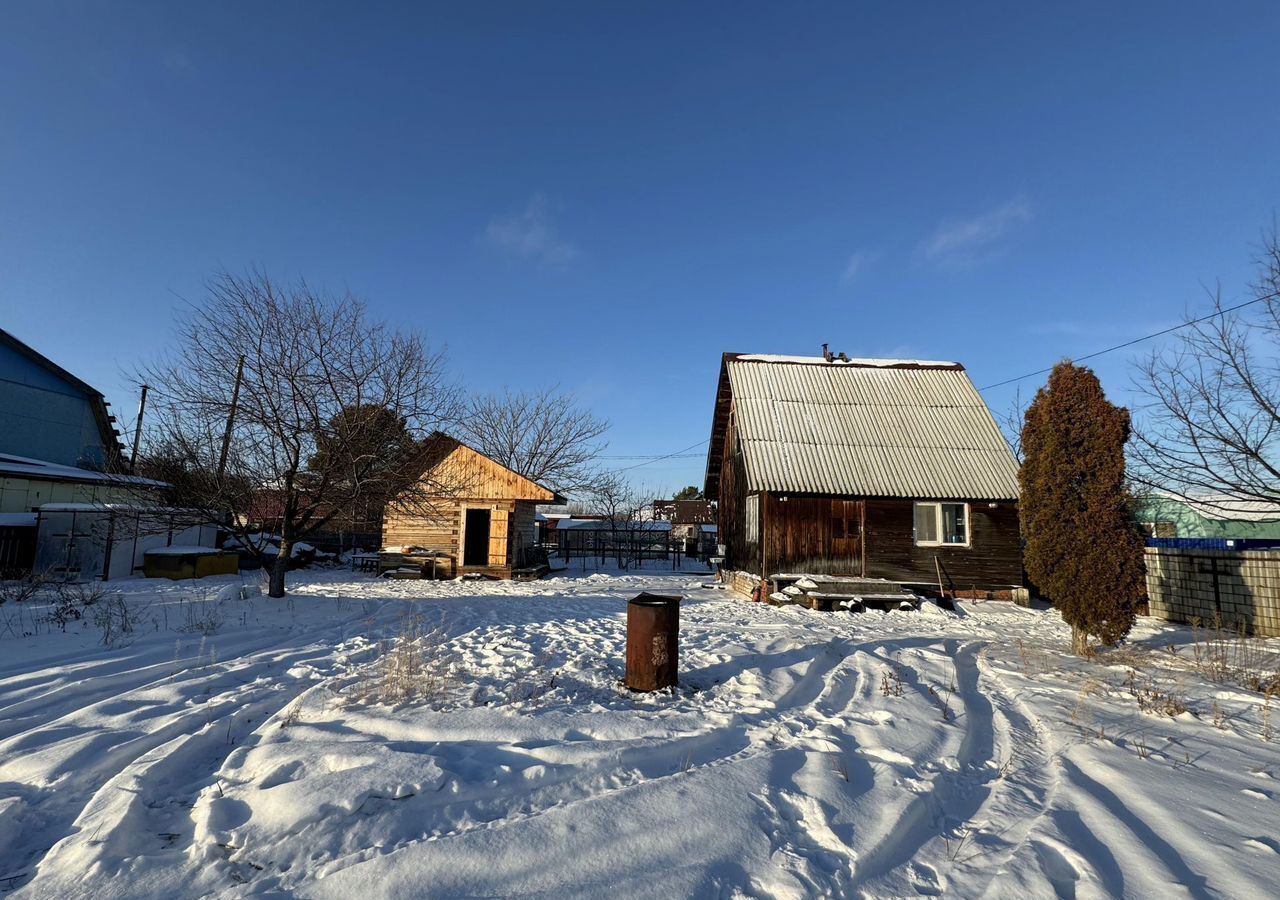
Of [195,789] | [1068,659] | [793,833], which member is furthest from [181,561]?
[1068,659]

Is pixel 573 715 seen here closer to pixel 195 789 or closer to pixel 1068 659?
pixel 195 789

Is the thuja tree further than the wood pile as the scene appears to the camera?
No

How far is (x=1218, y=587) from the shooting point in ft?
39.5

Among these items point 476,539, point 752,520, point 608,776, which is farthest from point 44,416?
point 608,776

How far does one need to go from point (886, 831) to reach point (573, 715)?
2.56 meters

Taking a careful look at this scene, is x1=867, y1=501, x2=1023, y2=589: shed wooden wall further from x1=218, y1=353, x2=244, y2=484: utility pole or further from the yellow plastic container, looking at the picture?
the yellow plastic container

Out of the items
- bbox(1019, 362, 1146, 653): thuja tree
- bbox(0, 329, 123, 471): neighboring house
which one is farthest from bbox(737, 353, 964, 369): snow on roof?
bbox(0, 329, 123, 471): neighboring house

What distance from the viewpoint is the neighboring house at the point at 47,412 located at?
22.8 metres

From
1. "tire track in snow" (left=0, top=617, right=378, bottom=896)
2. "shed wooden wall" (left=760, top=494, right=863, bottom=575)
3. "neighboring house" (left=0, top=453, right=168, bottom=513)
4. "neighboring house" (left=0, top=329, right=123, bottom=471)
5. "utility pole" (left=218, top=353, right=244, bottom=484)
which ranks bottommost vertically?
"tire track in snow" (left=0, top=617, right=378, bottom=896)

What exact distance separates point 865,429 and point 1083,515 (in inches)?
367

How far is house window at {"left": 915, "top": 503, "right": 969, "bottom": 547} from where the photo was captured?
1619cm

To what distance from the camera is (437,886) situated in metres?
2.66

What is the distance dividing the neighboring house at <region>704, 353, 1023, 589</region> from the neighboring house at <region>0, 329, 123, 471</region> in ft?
74.6

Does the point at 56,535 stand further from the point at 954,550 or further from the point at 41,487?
the point at 954,550
